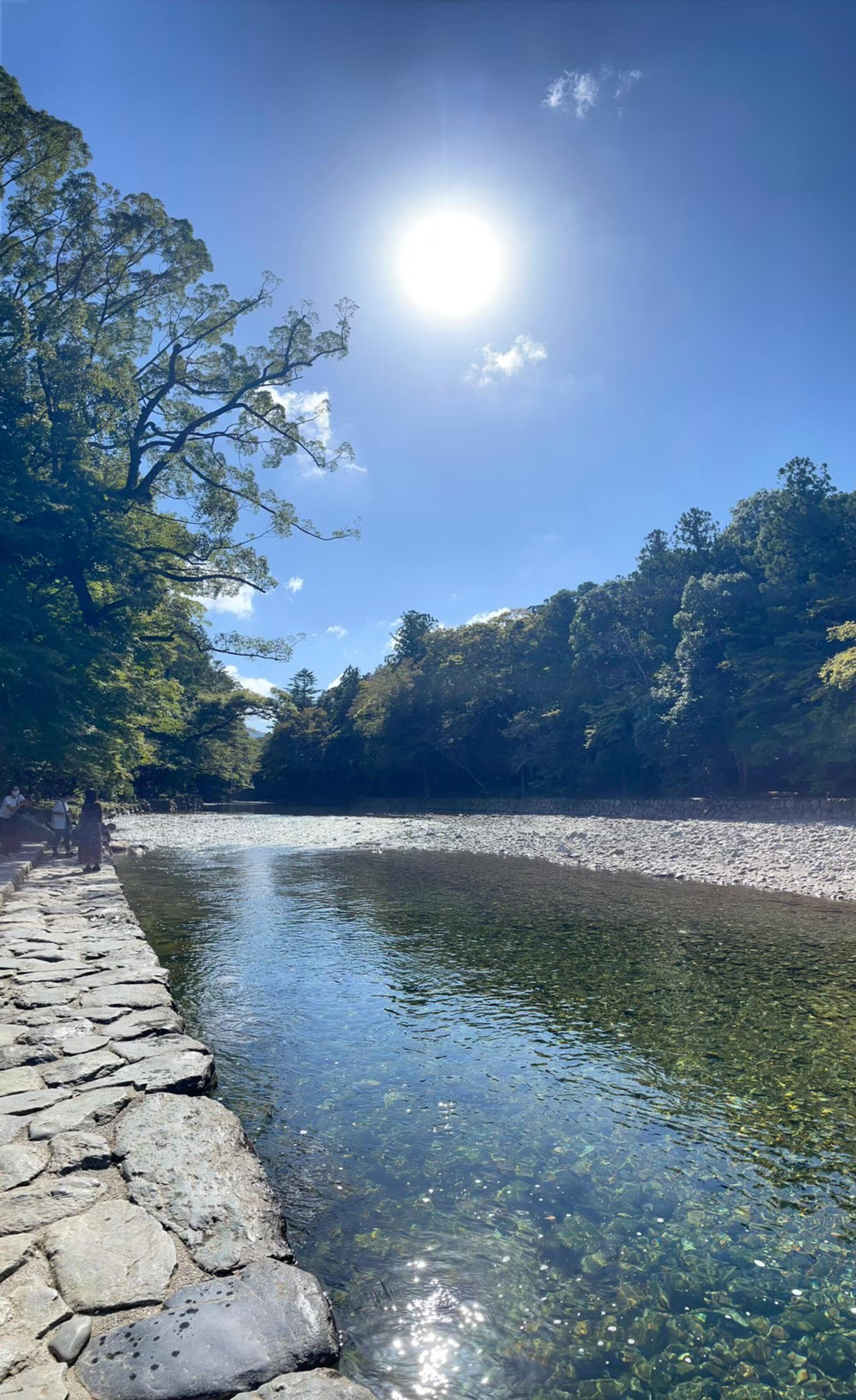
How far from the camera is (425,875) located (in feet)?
57.3

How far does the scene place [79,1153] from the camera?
353 centimetres

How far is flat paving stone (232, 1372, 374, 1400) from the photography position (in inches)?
87.6

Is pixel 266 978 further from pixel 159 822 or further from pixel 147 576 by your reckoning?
pixel 159 822

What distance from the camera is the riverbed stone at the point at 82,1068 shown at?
434 centimetres

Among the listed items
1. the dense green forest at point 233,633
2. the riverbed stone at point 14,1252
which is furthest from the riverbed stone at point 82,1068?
the dense green forest at point 233,633

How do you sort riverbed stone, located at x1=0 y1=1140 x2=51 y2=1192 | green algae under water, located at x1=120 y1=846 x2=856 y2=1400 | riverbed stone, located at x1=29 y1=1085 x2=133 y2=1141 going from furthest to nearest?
1. riverbed stone, located at x1=29 y1=1085 x2=133 y2=1141
2. riverbed stone, located at x1=0 y1=1140 x2=51 y2=1192
3. green algae under water, located at x1=120 y1=846 x2=856 y2=1400

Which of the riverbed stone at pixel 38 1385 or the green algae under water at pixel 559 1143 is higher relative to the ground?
A: the riverbed stone at pixel 38 1385

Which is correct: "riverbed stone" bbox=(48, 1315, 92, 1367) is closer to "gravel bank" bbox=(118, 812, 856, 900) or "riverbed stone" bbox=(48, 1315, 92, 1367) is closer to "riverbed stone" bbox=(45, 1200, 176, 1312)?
"riverbed stone" bbox=(45, 1200, 176, 1312)

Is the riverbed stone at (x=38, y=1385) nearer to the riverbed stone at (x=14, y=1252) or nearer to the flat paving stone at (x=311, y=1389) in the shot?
the flat paving stone at (x=311, y=1389)

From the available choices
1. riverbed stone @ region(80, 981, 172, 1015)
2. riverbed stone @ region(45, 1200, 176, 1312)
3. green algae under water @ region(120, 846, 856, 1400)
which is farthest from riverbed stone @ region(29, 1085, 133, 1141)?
riverbed stone @ region(80, 981, 172, 1015)

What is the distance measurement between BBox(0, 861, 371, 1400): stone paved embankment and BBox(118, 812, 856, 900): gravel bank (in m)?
13.3

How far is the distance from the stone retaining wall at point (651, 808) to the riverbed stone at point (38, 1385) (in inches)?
1026

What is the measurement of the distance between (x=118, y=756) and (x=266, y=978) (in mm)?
10474

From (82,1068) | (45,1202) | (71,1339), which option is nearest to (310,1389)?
(71,1339)
